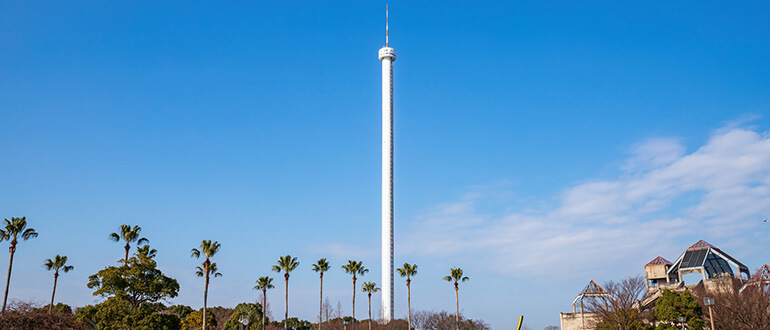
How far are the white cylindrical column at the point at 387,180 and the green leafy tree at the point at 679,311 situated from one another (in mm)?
58980

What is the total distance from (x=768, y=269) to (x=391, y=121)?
236ft

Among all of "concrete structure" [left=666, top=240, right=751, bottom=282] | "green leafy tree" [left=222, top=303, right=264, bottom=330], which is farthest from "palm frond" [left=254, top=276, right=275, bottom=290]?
"concrete structure" [left=666, top=240, right=751, bottom=282]

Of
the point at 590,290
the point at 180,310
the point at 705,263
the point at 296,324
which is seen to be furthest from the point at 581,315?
the point at 180,310

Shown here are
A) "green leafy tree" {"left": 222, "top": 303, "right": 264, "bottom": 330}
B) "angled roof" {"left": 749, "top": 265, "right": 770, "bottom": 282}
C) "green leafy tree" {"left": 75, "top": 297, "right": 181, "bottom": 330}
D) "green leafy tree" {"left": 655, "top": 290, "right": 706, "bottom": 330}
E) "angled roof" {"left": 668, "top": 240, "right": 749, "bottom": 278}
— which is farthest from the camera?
"angled roof" {"left": 668, "top": 240, "right": 749, "bottom": 278}

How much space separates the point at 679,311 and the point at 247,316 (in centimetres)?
5609

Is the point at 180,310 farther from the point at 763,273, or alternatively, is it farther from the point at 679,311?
the point at 763,273

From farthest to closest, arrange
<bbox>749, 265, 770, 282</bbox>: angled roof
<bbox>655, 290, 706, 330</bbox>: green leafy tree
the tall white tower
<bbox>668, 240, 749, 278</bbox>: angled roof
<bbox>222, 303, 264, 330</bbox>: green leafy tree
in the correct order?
1. the tall white tower
2. <bbox>668, 240, 749, 278</bbox>: angled roof
3. <bbox>222, 303, 264, 330</bbox>: green leafy tree
4. <bbox>749, 265, 770, 282</bbox>: angled roof
5. <bbox>655, 290, 706, 330</bbox>: green leafy tree

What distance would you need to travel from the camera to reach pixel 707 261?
3826 inches

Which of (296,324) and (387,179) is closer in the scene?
(296,324)

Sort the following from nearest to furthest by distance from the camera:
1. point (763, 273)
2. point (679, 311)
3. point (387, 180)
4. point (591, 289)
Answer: point (679, 311), point (763, 273), point (591, 289), point (387, 180)

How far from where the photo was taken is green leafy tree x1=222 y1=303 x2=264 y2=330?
286 feet

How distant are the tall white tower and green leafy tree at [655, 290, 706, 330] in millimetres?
58980

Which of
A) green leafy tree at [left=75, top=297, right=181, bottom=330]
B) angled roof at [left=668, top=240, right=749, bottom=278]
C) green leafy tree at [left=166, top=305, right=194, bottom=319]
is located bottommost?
green leafy tree at [left=75, top=297, right=181, bottom=330]

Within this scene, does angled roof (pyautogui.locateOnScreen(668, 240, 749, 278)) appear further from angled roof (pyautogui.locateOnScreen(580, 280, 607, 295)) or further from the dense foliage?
the dense foliage
